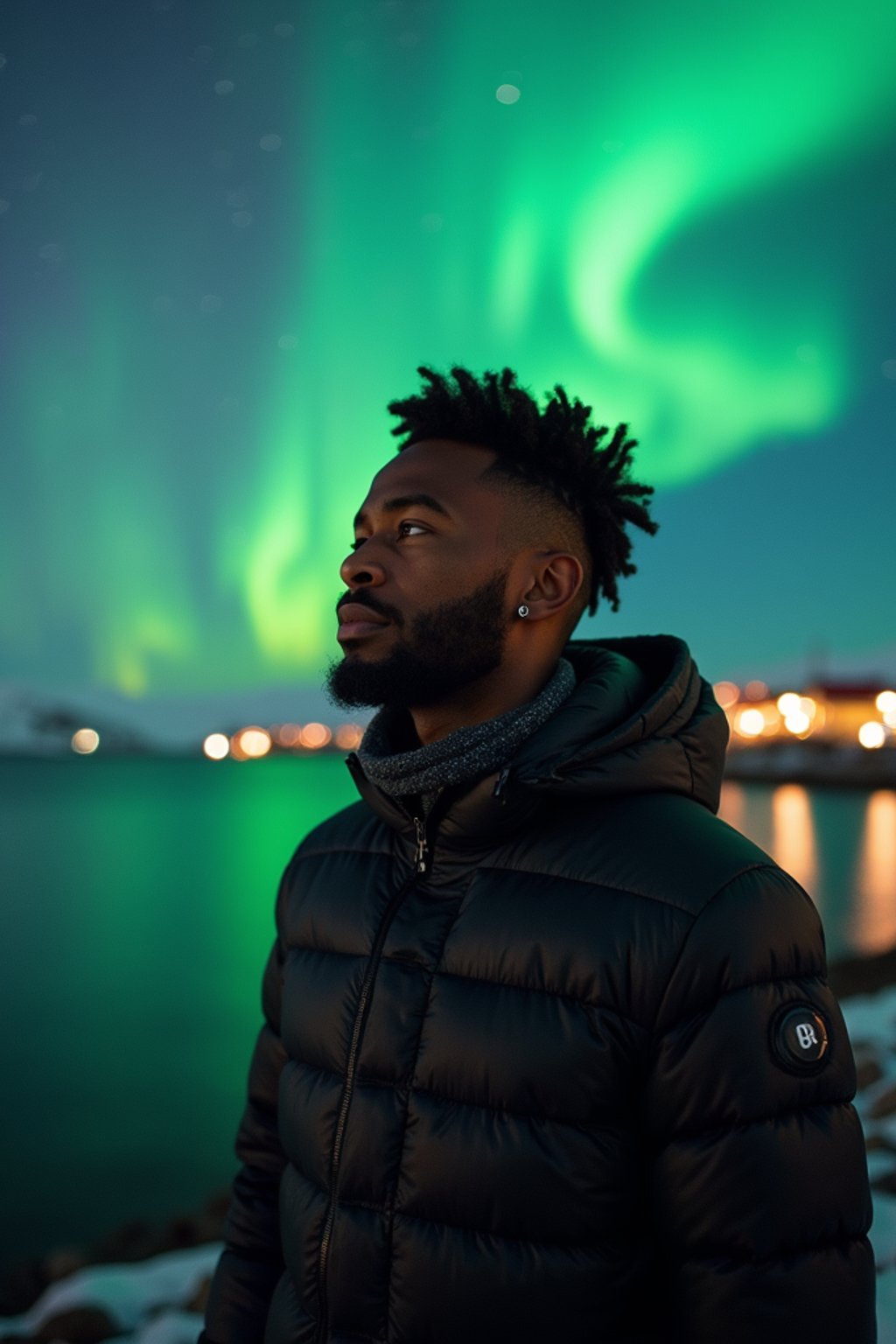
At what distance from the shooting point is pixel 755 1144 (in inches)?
66.0

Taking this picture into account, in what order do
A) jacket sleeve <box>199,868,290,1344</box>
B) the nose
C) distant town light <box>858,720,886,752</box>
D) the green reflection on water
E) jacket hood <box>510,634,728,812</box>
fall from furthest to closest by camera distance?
distant town light <box>858,720,886,752</box> → the green reflection on water → jacket sleeve <box>199,868,290,1344</box> → the nose → jacket hood <box>510,634,728,812</box>

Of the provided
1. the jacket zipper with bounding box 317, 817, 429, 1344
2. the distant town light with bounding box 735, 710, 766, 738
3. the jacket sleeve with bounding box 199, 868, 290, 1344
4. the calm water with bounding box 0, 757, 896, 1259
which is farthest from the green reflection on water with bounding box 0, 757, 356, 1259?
the distant town light with bounding box 735, 710, 766, 738

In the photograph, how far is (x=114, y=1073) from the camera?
1376 centimetres

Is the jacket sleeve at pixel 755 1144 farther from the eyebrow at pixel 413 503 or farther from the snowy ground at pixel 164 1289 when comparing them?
the snowy ground at pixel 164 1289

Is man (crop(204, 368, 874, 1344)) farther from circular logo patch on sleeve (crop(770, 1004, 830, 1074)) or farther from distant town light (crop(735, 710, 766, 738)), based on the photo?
distant town light (crop(735, 710, 766, 738))

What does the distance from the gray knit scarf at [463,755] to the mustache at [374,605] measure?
0.30m

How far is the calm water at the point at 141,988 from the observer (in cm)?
Answer: 987

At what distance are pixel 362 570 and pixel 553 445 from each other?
2.10ft

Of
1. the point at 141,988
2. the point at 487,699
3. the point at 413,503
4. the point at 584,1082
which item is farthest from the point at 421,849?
the point at 141,988

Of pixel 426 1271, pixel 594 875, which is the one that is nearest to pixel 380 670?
pixel 594 875

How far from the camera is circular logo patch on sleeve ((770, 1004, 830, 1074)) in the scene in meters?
1.72

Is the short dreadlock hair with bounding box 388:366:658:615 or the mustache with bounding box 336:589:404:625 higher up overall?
the short dreadlock hair with bounding box 388:366:658:615

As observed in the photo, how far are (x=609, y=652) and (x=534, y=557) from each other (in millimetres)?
313

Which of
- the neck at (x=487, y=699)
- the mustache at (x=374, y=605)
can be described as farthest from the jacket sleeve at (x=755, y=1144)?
the mustache at (x=374, y=605)
